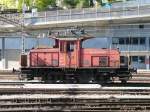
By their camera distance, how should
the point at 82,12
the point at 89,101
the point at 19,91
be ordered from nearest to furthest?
1. the point at 89,101
2. the point at 19,91
3. the point at 82,12

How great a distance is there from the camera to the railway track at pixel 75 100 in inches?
825

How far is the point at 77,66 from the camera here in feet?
103

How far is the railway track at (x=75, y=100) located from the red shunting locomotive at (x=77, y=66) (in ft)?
10.9

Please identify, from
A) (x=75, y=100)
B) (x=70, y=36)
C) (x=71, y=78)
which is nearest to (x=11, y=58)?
(x=71, y=78)

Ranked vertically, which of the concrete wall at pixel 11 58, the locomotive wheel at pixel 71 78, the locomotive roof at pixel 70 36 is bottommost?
the concrete wall at pixel 11 58

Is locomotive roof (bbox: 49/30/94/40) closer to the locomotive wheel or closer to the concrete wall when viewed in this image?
the locomotive wheel

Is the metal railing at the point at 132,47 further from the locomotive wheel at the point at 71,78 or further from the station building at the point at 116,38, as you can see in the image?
the locomotive wheel at the point at 71,78

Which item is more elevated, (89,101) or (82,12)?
(82,12)

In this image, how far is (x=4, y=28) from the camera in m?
65.2

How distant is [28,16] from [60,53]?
33787mm

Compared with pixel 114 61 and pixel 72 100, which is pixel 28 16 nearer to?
pixel 114 61

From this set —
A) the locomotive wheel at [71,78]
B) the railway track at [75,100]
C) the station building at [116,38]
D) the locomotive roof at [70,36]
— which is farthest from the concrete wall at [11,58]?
the railway track at [75,100]

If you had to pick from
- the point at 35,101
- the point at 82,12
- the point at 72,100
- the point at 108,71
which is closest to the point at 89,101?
the point at 72,100

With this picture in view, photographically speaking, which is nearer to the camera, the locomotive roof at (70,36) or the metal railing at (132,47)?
the locomotive roof at (70,36)
